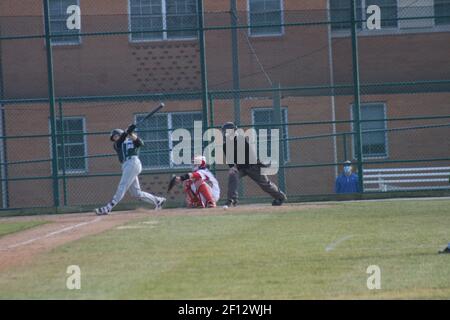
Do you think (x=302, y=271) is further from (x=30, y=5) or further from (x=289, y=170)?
(x=30, y=5)

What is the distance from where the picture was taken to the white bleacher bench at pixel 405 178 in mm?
30647

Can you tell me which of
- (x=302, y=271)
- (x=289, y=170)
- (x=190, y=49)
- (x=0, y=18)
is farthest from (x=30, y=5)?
(x=302, y=271)

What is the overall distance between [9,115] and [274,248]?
15.3 m

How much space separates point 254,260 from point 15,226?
24.7 feet

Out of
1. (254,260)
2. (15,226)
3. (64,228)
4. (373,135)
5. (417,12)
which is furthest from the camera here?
(417,12)

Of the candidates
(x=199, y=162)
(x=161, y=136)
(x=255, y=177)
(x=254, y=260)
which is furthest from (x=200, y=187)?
(x=254, y=260)

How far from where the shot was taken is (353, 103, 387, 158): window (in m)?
30.2

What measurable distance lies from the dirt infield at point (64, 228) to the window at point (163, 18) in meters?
6.46

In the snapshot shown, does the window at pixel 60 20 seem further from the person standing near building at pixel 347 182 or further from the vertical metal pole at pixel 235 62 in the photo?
the person standing near building at pixel 347 182

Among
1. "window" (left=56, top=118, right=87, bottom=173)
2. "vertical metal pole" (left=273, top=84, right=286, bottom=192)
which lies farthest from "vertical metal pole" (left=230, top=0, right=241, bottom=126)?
"window" (left=56, top=118, right=87, bottom=173)

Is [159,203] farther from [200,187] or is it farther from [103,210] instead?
[103,210]

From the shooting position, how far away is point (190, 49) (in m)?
28.6

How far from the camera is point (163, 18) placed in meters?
28.2

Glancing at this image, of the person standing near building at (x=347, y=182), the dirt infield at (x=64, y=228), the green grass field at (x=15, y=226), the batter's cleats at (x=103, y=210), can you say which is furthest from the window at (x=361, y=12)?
the green grass field at (x=15, y=226)
